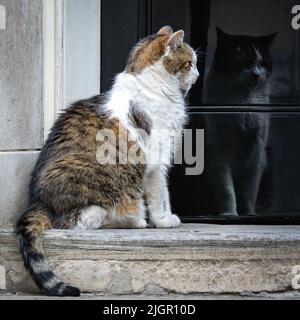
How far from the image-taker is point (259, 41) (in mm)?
4867

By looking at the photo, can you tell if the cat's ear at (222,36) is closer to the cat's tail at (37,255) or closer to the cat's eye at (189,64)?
the cat's eye at (189,64)

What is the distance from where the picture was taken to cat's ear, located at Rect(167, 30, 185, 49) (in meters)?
4.39

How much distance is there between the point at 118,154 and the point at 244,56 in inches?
42.4

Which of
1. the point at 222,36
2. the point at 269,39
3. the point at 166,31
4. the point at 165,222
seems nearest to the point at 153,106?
the point at 166,31

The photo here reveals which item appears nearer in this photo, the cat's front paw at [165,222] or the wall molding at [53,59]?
the cat's front paw at [165,222]

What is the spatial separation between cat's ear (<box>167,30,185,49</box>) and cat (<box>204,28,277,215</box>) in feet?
1.59

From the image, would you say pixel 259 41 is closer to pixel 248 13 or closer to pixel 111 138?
pixel 248 13

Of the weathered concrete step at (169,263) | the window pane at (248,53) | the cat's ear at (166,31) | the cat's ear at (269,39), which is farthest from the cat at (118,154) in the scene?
the cat's ear at (269,39)

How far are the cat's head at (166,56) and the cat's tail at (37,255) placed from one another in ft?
3.19

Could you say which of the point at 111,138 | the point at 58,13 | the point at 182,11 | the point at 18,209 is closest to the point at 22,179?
the point at 18,209

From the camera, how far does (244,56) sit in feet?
16.0

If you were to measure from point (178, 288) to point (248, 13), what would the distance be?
5.59 ft

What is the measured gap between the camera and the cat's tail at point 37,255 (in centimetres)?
386

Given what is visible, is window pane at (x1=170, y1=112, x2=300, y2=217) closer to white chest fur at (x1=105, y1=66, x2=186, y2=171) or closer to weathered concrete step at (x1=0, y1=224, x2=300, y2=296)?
white chest fur at (x1=105, y1=66, x2=186, y2=171)
